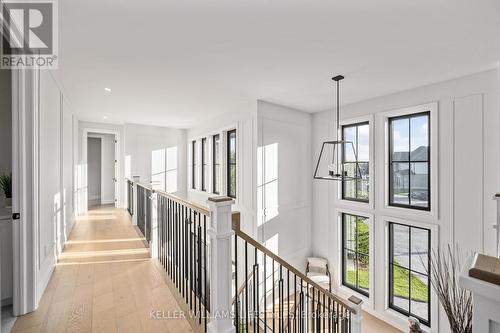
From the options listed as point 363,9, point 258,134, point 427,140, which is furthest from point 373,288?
point 363,9

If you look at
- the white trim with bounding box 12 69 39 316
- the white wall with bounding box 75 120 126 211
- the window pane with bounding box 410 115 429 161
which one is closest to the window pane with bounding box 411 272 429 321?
the window pane with bounding box 410 115 429 161

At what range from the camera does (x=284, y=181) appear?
15.7 ft

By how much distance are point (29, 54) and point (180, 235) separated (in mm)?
2155

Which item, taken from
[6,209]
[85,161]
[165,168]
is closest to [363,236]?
[6,209]

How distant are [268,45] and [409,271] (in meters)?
4.10

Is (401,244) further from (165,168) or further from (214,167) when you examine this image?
(165,168)

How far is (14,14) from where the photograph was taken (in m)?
1.77

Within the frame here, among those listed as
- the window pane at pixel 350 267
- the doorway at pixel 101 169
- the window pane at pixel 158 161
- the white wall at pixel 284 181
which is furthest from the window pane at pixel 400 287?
the doorway at pixel 101 169

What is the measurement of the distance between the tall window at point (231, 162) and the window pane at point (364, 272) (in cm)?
292

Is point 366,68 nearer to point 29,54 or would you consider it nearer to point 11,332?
point 29,54

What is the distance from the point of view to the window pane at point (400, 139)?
12.8 feet

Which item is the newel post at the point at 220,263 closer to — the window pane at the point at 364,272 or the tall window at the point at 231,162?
the window pane at the point at 364,272

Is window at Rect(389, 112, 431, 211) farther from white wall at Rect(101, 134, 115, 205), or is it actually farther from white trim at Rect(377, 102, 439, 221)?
white wall at Rect(101, 134, 115, 205)

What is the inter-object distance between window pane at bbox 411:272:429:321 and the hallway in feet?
12.3
